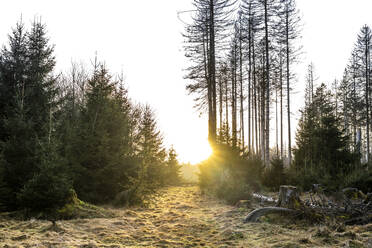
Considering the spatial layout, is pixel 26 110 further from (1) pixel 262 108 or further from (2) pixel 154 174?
(1) pixel 262 108

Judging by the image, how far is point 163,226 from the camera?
6727 millimetres

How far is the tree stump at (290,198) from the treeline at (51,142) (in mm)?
5987

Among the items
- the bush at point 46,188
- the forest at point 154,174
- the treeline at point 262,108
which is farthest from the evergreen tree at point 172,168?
the bush at point 46,188

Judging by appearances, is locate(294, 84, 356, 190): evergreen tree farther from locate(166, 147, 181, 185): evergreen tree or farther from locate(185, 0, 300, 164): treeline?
locate(166, 147, 181, 185): evergreen tree

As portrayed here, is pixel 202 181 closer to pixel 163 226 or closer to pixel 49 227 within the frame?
pixel 163 226

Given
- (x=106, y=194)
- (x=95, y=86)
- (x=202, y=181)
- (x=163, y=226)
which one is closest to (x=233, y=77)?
(x=202, y=181)

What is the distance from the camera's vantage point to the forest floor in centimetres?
456

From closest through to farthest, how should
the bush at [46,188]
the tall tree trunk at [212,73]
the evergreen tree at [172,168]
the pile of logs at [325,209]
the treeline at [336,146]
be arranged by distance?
1. the pile of logs at [325,209]
2. the bush at [46,188]
3. the treeline at [336,146]
4. the tall tree trunk at [212,73]
5. the evergreen tree at [172,168]

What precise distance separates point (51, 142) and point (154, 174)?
9.33 metres

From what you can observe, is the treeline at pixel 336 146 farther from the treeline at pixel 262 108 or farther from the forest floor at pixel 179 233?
the forest floor at pixel 179 233

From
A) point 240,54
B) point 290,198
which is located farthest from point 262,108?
point 290,198

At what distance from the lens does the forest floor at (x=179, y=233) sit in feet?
15.0

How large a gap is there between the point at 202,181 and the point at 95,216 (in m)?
8.93

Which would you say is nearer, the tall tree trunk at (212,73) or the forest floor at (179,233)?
the forest floor at (179,233)
